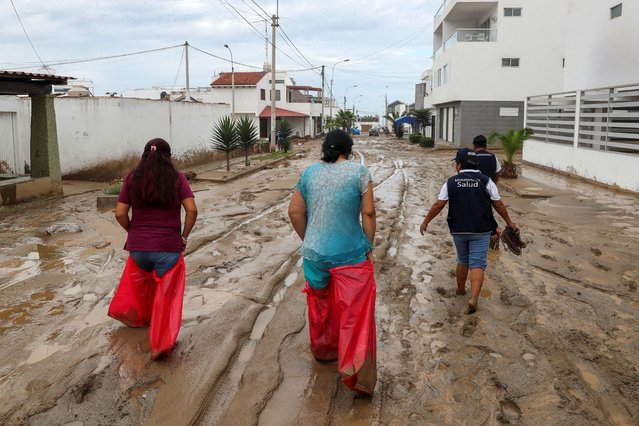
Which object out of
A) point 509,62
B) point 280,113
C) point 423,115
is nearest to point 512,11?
point 509,62

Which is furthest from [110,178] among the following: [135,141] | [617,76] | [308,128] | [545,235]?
[308,128]

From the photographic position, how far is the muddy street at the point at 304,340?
3.70m

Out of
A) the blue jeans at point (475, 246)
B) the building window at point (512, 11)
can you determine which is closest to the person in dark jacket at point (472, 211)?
the blue jeans at point (475, 246)

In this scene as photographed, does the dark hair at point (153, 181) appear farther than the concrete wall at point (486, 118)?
No

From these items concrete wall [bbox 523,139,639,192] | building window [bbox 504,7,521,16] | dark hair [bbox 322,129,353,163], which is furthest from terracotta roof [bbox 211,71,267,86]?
dark hair [bbox 322,129,353,163]

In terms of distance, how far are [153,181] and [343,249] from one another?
151cm

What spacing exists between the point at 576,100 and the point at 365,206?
1586 centimetres

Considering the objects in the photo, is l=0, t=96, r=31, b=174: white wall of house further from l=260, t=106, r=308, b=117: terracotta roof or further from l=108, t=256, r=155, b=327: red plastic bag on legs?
l=260, t=106, r=308, b=117: terracotta roof

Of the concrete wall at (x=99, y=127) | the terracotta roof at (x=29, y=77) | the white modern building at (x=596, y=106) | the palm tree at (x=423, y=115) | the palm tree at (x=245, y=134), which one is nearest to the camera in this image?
the terracotta roof at (x=29, y=77)

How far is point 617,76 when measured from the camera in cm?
A: 1995

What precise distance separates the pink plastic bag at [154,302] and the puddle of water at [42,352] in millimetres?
471

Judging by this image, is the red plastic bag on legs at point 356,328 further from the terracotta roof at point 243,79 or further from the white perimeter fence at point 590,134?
the terracotta roof at point 243,79

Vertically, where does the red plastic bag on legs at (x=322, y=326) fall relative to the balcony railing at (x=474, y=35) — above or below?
below

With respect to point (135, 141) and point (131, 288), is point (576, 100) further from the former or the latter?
point (131, 288)
